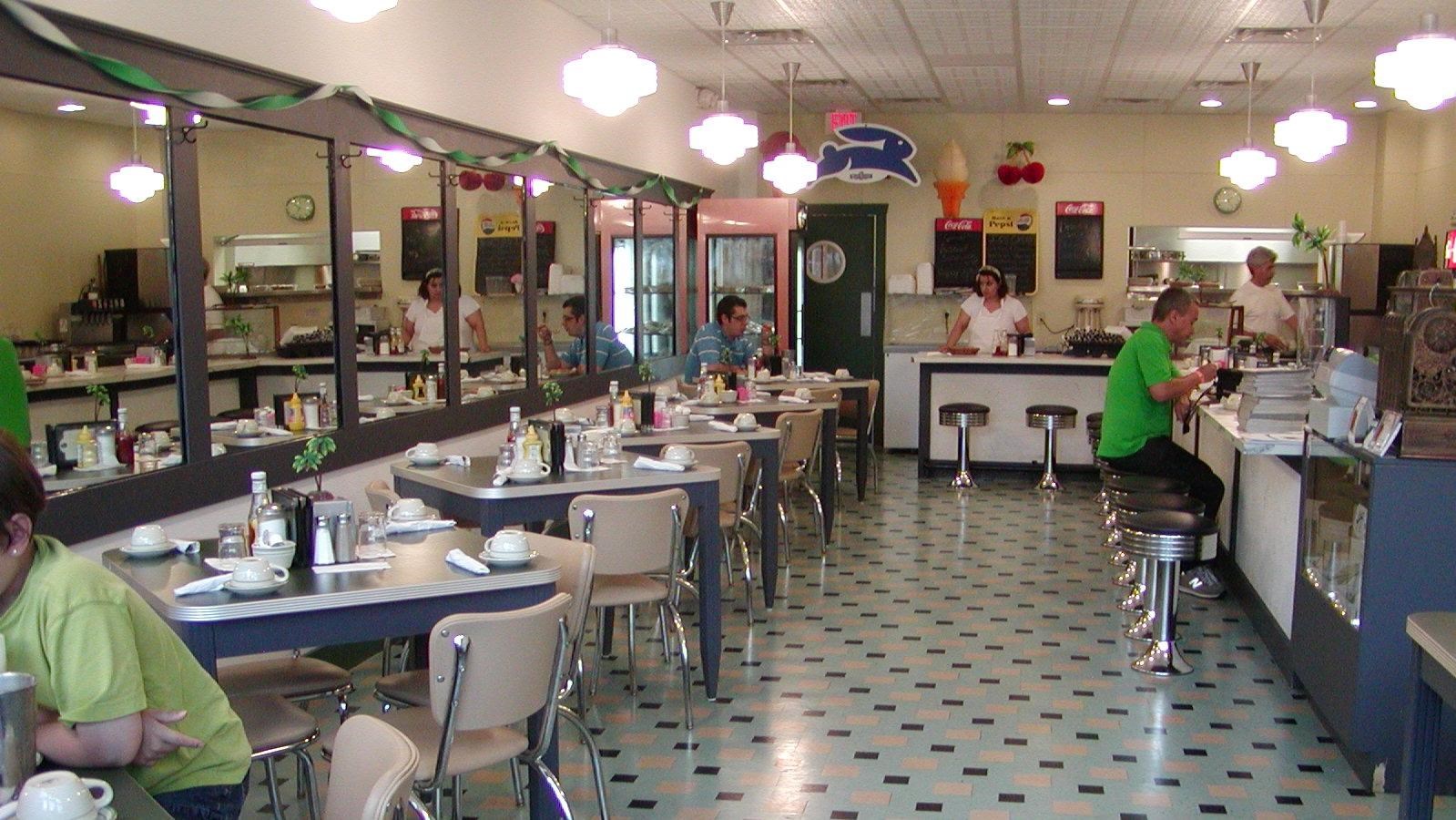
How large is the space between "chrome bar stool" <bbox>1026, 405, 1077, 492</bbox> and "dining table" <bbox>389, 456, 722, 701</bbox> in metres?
5.04

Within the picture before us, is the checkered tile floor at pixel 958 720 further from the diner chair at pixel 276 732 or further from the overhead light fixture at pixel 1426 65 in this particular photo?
the overhead light fixture at pixel 1426 65

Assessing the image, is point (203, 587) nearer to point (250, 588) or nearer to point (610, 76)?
point (250, 588)

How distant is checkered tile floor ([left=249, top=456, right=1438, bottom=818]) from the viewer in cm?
402

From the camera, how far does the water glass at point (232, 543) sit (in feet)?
11.1

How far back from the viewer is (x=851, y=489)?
9797 millimetres

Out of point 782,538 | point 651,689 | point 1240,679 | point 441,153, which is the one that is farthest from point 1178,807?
point 441,153

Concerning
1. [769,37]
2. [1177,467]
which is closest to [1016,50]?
[769,37]

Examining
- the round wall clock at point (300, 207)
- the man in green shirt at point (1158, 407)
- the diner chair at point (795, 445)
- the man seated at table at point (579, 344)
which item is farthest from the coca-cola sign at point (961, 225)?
the round wall clock at point (300, 207)

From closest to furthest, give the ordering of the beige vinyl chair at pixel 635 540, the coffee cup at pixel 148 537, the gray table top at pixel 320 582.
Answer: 1. the gray table top at pixel 320 582
2. the coffee cup at pixel 148 537
3. the beige vinyl chair at pixel 635 540

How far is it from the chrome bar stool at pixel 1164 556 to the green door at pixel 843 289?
679cm

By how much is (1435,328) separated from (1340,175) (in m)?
9.42

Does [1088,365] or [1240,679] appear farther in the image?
[1088,365]

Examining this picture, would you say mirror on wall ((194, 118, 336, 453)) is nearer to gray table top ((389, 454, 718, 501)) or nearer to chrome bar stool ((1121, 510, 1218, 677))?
gray table top ((389, 454, 718, 501))

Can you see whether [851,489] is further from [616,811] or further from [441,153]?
[616,811]
